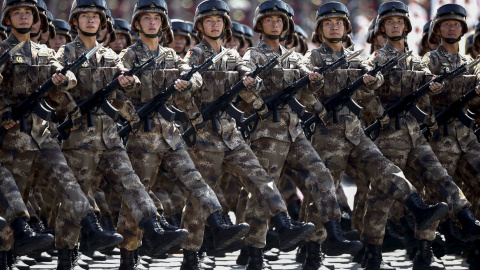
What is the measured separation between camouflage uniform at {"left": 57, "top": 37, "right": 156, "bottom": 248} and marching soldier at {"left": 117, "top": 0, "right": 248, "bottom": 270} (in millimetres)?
288

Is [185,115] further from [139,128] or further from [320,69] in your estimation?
[320,69]

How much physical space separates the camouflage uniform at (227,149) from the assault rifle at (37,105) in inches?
48.8

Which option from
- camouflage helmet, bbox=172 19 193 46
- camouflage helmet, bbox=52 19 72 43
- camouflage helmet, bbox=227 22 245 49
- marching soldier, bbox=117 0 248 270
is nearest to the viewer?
marching soldier, bbox=117 0 248 270

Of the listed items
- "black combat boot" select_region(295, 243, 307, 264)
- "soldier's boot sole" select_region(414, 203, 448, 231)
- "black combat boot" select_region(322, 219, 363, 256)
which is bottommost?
"black combat boot" select_region(295, 243, 307, 264)

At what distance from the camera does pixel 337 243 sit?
10391 mm

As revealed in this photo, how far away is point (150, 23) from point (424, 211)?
315 centimetres

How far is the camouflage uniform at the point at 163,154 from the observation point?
10117 mm

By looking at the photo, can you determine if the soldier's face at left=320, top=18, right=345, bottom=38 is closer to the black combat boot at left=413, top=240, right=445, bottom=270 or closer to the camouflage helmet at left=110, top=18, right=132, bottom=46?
the black combat boot at left=413, top=240, right=445, bottom=270

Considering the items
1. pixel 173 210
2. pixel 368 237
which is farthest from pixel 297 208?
pixel 368 237

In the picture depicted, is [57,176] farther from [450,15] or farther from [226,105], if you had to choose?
[450,15]

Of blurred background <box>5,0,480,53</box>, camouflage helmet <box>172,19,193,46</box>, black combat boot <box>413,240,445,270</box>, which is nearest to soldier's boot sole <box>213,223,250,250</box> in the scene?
black combat boot <box>413,240,445,270</box>

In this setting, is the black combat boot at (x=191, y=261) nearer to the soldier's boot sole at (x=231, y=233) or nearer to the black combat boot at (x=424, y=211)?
the soldier's boot sole at (x=231, y=233)

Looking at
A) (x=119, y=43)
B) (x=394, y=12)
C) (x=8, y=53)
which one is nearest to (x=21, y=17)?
(x=8, y=53)

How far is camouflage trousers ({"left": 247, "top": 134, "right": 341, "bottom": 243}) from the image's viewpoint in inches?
418
